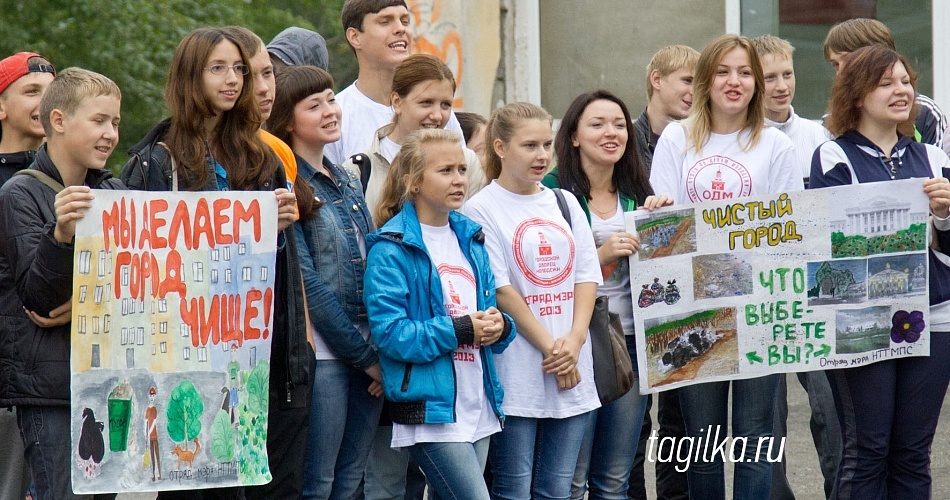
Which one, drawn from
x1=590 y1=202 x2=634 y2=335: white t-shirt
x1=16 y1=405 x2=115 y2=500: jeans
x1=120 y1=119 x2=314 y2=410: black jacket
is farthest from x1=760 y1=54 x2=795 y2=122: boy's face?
x1=16 y1=405 x2=115 y2=500: jeans

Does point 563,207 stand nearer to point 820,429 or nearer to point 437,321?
point 437,321

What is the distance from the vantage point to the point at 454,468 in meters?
4.44

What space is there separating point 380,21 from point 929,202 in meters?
2.68

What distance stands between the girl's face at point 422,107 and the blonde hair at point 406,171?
385 millimetres

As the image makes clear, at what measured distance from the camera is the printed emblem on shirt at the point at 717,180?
5.27 m

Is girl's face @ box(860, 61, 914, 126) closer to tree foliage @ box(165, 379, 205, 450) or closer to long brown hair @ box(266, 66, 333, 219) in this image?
long brown hair @ box(266, 66, 333, 219)

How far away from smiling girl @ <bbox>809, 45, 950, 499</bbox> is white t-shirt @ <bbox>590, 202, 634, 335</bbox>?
0.90m

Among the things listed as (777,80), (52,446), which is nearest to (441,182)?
(52,446)

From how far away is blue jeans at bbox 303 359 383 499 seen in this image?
180 inches

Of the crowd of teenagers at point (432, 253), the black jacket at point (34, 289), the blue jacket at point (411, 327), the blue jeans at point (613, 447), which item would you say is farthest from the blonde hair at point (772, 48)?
the black jacket at point (34, 289)

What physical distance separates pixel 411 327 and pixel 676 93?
2610mm

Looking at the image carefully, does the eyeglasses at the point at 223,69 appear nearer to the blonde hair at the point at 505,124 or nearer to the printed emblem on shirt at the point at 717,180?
the blonde hair at the point at 505,124

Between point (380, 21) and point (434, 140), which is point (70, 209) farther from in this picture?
point (380, 21)

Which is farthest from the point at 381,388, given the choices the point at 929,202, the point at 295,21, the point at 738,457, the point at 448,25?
the point at 295,21
